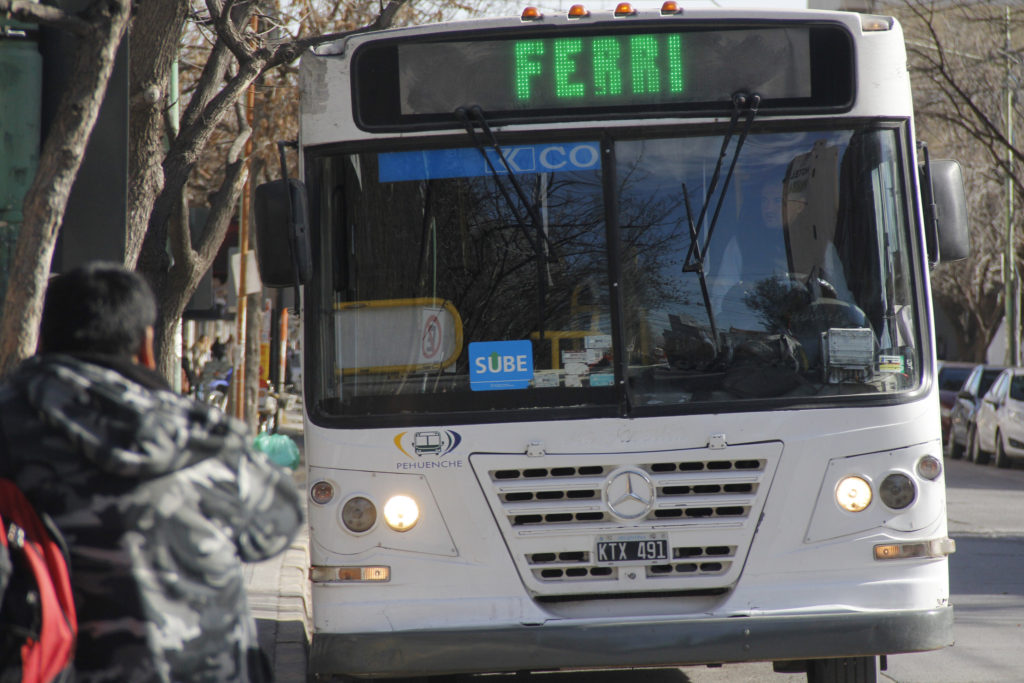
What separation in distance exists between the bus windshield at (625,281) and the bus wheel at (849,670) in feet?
3.78

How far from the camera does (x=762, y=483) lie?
5266 mm

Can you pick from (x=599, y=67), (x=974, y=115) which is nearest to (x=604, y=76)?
(x=599, y=67)

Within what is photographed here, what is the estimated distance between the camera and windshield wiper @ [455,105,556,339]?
542 centimetres

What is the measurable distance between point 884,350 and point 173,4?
5.35 meters

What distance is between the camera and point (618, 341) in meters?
5.39

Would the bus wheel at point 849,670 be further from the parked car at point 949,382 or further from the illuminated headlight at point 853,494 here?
the parked car at point 949,382

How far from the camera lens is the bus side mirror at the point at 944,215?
5664 mm

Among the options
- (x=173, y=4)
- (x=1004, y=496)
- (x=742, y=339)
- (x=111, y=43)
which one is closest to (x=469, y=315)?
(x=742, y=339)

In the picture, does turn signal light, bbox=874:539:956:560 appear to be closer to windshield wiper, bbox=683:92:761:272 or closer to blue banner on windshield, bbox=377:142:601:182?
windshield wiper, bbox=683:92:761:272

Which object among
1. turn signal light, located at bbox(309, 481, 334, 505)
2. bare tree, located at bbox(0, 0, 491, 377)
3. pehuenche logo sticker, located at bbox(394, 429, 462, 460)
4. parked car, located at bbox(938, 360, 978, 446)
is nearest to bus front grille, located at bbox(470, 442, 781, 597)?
pehuenche logo sticker, located at bbox(394, 429, 462, 460)

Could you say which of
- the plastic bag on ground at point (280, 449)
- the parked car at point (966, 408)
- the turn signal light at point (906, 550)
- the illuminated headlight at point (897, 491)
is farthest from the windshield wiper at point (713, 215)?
the parked car at point (966, 408)

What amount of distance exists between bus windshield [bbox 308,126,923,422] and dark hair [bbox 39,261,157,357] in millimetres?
2470

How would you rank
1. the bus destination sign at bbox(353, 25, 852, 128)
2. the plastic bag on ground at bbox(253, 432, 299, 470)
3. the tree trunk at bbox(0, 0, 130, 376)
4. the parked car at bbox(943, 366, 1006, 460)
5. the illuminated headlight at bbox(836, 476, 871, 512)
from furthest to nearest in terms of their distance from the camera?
the parked car at bbox(943, 366, 1006, 460) < the tree trunk at bbox(0, 0, 130, 376) < the bus destination sign at bbox(353, 25, 852, 128) < the illuminated headlight at bbox(836, 476, 871, 512) < the plastic bag on ground at bbox(253, 432, 299, 470)

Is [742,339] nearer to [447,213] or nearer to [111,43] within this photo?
[447,213]
